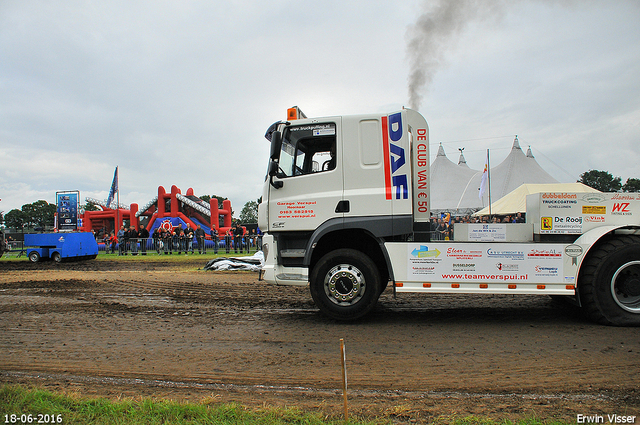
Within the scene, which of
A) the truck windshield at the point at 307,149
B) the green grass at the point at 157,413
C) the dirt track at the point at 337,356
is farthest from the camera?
the truck windshield at the point at 307,149

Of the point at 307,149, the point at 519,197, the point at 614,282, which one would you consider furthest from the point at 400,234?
the point at 519,197

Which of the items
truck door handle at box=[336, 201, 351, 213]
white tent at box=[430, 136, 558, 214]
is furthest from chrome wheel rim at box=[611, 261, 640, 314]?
white tent at box=[430, 136, 558, 214]

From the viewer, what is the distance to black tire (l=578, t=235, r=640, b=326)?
544 centimetres

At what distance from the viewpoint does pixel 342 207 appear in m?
5.84

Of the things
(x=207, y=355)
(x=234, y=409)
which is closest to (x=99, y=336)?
(x=207, y=355)

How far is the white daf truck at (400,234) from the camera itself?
5.52 metres

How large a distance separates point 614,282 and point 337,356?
4.19 meters

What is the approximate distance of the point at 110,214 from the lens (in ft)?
142

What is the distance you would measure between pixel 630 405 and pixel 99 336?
612cm

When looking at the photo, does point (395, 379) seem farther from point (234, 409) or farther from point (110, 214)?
point (110, 214)

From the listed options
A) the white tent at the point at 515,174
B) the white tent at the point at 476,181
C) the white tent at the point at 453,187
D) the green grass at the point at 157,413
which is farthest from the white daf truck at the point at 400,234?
the white tent at the point at 515,174

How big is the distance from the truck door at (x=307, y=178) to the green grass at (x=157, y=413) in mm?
3199

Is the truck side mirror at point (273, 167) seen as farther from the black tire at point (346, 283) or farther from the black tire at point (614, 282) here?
the black tire at point (614, 282)

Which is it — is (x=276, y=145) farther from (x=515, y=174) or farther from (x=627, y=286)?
(x=515, y=174)
